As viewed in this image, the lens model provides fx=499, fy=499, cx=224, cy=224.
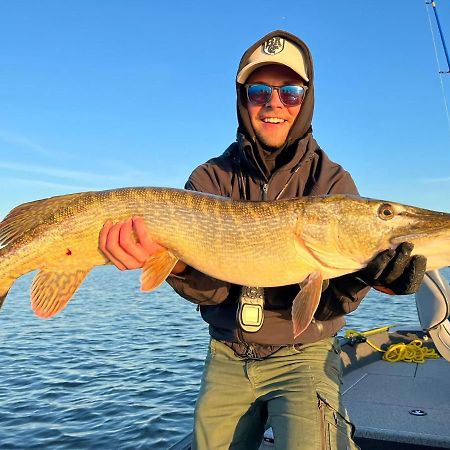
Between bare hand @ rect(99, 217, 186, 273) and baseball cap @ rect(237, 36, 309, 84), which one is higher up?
baseball cap @ rect(237, 36, 309, 84)

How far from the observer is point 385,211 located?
2.75 meters

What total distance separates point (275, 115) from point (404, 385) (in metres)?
3.23

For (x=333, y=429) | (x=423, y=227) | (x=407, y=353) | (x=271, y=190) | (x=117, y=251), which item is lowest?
(x=407, y=353)

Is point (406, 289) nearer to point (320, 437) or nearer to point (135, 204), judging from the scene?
point (320, 437)

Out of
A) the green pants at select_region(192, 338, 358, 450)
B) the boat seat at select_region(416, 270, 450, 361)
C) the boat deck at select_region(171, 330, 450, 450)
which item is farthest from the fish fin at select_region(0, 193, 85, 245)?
the boat seat at select_region(416, 270, 450, 361)

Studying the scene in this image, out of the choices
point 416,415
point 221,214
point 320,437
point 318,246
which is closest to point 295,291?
point 318,246

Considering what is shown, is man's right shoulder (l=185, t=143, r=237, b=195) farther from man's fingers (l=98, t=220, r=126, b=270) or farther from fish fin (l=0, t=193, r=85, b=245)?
fish fin (l=0, t=193, r=85, b=245)

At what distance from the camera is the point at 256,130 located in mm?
3426

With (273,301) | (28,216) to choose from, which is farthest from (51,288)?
(273,301)

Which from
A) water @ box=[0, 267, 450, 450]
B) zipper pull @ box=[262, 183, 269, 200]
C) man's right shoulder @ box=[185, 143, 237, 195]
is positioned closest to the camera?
zipper pull @ box=[262, 183, 269, 200]

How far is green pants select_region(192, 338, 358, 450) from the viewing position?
2584 mm

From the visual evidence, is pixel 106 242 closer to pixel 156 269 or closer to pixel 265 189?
pixel 156 269

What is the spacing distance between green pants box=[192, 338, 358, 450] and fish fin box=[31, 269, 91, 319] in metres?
0.93

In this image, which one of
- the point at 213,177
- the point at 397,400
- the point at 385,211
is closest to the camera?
the point at 385,211
